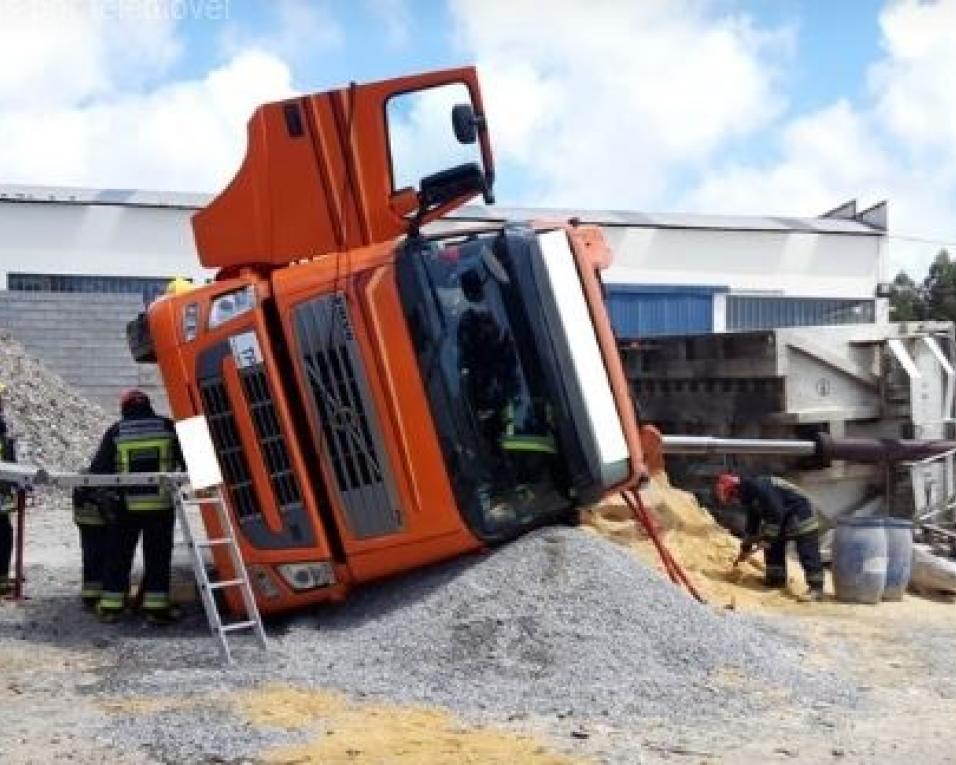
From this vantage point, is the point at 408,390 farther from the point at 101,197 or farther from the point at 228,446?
Result: the point at 101,197

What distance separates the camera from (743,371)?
11023 millimetres

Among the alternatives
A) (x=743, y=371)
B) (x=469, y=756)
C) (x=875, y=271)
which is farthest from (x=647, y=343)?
(x=875, y=271)

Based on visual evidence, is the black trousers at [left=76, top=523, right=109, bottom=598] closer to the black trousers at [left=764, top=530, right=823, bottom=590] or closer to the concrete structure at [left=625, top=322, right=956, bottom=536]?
the black trousers at [left=764, top=530, right=823, bottom=590]

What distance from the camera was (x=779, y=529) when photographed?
9.32 meters

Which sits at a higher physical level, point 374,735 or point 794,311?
point 374,735

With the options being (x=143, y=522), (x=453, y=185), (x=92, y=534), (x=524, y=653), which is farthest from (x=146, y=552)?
(x=453, y=185)

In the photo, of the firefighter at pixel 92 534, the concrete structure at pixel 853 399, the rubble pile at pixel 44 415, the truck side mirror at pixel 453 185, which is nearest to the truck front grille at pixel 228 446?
the firefighter at pixel 92 534

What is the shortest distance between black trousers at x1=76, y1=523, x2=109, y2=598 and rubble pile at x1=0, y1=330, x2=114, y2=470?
249 inches

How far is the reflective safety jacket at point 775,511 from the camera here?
933cm

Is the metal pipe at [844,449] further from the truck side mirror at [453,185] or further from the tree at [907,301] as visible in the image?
the tree at [907,301]

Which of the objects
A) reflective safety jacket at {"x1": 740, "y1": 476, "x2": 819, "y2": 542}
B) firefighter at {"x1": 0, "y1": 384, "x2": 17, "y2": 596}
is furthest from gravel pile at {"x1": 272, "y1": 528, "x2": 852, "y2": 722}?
firefighter at {"x1": 0, "y1": 384, "x2": 17, "y2": 596}

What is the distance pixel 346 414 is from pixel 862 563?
163 inches

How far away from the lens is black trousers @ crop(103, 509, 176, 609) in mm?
7359

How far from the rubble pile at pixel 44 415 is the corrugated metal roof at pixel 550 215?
10468 millimetres
